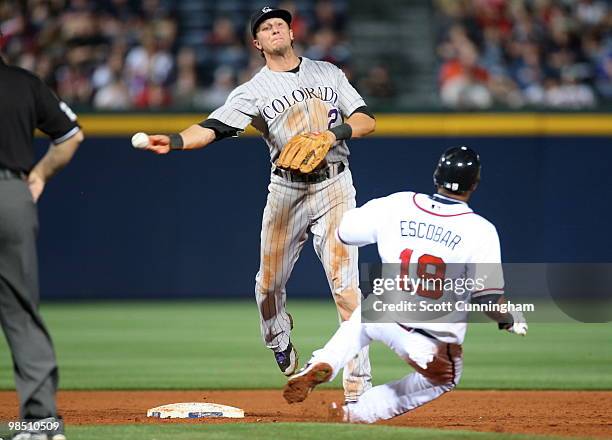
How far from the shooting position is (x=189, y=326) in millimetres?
11898

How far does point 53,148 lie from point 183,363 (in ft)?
16.4

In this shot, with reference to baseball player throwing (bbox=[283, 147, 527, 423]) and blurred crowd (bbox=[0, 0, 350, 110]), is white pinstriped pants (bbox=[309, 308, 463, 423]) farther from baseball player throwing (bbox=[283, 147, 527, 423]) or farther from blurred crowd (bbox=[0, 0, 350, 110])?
blurred crowd (bbox=[0, 0, 350, 110])

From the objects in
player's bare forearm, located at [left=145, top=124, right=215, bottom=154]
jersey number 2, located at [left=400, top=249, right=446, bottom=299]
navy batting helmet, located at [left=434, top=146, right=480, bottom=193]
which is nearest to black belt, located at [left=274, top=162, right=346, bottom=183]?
player's bare forearm, located at [left=145, top=124, right=215, bottom=154]

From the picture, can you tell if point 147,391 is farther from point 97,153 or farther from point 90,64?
point 90,64

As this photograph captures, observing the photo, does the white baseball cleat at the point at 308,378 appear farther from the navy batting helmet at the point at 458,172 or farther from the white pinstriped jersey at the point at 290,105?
the white pinstriped jersey at the point at 290,105

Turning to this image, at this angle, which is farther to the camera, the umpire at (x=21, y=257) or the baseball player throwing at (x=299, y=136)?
the baseball player throwing at (x=299, y=136)

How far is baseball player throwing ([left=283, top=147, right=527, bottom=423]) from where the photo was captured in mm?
5602

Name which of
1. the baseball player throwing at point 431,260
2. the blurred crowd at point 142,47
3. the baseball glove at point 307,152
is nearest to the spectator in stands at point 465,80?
the blurred crowd at point 142,47

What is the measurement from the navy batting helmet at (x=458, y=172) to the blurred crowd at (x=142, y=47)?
7.58 meters

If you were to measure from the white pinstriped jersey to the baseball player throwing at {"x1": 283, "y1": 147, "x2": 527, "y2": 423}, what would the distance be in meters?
1.27

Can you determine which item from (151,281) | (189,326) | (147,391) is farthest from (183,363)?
(151,281)

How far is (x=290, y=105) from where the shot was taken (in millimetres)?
6953

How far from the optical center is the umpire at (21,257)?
4758 mm

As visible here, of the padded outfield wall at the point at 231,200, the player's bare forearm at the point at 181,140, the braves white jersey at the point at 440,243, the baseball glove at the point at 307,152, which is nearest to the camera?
the braves white jersey at the point at 440,243
